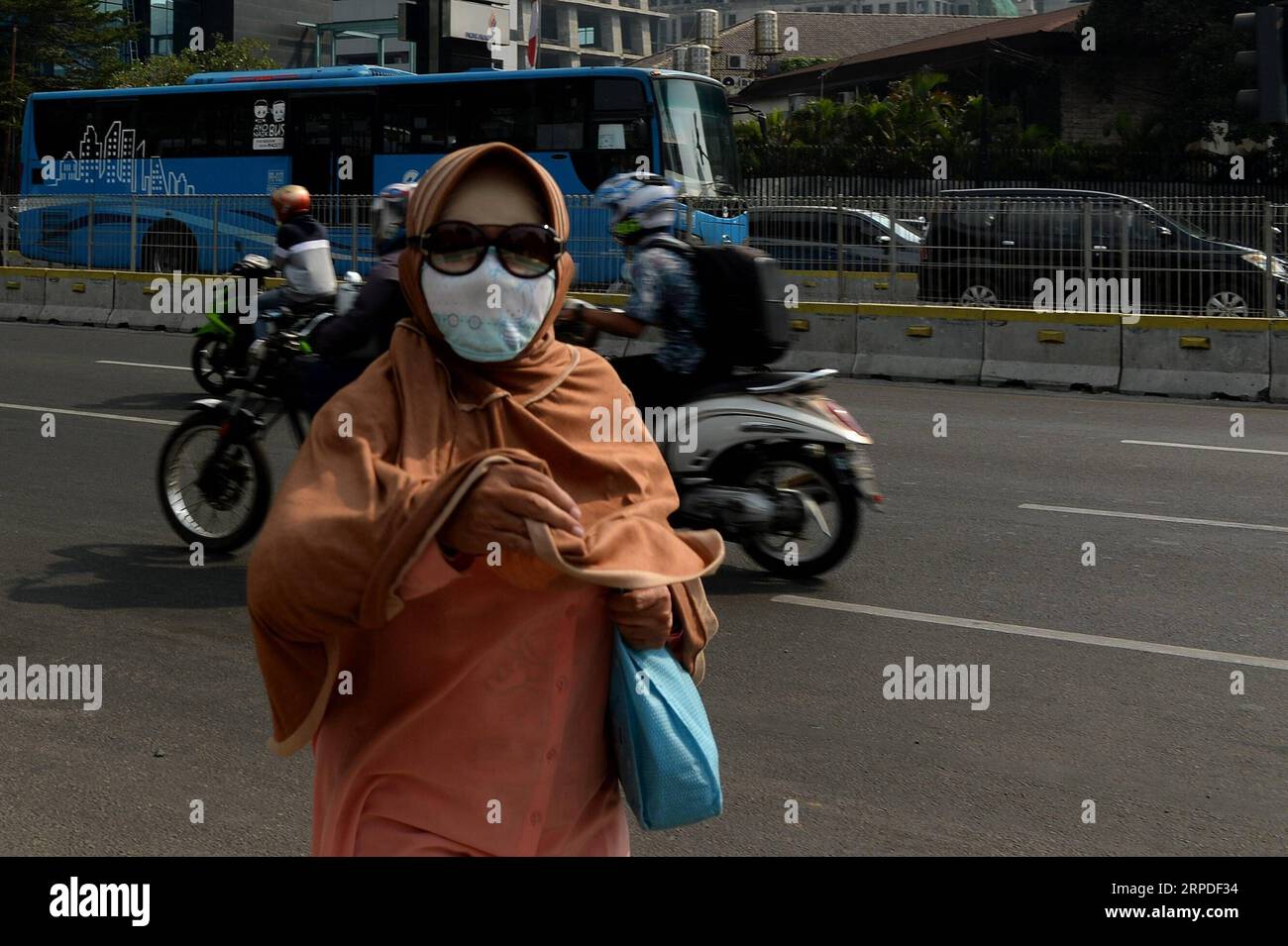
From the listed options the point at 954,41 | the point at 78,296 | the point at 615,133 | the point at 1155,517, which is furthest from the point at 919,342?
the point at 954,41

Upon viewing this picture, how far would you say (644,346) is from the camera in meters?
16.9

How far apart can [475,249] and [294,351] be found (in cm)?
631

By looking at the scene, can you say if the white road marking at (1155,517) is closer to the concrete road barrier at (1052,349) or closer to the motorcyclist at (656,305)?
the motorcyclist at (656,305)

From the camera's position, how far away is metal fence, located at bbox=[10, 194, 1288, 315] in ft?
50.6

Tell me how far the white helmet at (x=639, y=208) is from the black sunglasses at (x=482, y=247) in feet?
17.4

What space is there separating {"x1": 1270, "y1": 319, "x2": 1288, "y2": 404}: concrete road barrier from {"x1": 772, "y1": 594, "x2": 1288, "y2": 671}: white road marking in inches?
363

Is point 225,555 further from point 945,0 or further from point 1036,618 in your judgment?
point 945,0

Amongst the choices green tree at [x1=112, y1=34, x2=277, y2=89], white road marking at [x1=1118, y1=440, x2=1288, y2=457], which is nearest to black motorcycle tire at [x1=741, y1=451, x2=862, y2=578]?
white road marking at [x1=1118, y1=440, x2=1288, y2=457]

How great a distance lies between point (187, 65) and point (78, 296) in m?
37.7

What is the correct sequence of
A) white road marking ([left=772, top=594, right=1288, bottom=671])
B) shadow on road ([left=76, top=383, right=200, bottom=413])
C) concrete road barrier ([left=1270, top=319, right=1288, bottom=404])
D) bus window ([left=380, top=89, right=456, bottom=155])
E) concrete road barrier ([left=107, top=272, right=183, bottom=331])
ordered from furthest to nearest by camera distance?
bus window ([left=380, top=89, right=456, bottom=155])
concrete road barrier ([left=107, top=272, right=183, bottom=331])
concrete road barrier ([left=1270, top=319, right=1288, bottom=404])
shadow on road ([left=76, top=383, right=200, bottom=413])
white road marking ([left=772, top=594, right=1288, bottom=671])

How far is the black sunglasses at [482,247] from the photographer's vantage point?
2.19m

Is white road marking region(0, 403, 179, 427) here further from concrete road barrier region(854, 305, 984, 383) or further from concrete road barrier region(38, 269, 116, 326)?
concrete road barrier region(38, 269, 116, 326)

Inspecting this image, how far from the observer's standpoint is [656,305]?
741cm
